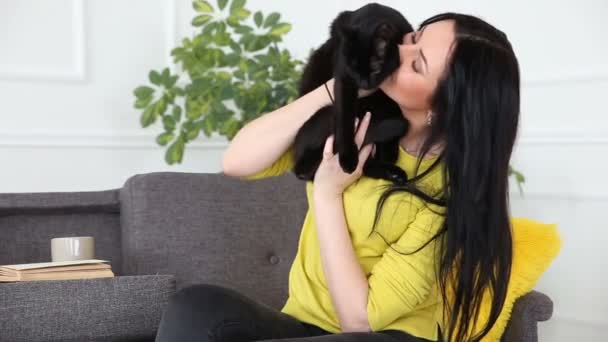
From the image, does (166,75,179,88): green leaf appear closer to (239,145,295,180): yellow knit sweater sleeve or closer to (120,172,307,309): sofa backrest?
(120,172,307,309): sofa backrest

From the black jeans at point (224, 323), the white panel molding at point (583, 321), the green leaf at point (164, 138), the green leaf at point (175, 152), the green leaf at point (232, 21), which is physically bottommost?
the white panel molding at point (583, 321)

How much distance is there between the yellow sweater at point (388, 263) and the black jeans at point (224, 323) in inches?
2.0

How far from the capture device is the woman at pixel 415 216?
136cm

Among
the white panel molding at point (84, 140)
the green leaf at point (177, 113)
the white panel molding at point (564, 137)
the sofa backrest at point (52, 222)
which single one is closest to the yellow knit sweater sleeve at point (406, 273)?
the sofa backrest at point (52, 222)

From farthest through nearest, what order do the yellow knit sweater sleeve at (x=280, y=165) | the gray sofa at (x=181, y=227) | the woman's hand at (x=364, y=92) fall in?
1. the gray sofa at (x=181, y=227)
2. the yellow knit sweater sleeve at (x=280, y=165)
3. the woman's hand at (x=364, y=92)

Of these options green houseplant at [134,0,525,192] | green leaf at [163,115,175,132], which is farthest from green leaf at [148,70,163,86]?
green leaf at [163,115,175,132]

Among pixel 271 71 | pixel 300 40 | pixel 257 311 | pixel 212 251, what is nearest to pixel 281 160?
pixel 257 311

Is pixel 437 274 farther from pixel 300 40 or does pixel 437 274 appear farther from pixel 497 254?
pixel 300 40

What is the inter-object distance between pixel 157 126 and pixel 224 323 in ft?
4.99

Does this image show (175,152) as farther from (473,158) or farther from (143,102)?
(473,158)

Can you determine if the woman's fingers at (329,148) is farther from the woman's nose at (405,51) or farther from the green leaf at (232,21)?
the green leaf at (232,21)

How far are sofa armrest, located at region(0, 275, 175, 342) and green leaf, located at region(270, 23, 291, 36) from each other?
3.26 ft

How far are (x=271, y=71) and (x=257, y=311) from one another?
125 centimetres

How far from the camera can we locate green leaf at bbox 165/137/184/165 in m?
2.56
